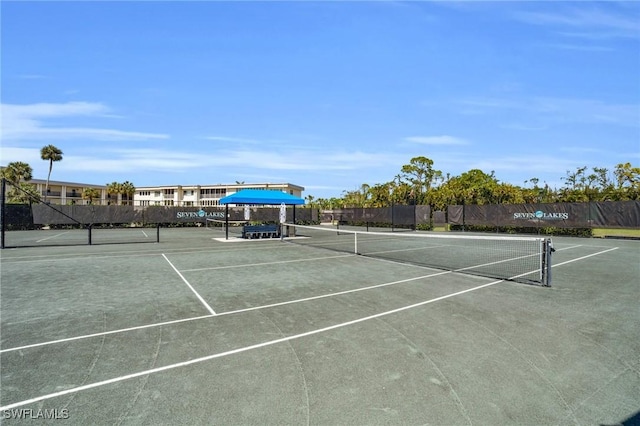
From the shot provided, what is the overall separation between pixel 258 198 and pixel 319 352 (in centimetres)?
1860

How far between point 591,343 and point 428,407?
3.59m

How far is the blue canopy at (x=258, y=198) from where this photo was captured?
22125 mm

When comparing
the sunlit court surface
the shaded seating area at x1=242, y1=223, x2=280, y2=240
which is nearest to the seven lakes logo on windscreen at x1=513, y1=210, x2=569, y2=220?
the sunlit court surface

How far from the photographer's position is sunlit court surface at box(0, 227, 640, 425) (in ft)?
11.6

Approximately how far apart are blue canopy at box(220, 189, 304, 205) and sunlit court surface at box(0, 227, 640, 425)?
40.9ft

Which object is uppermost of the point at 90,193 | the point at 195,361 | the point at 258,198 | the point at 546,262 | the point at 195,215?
the point at 90,193

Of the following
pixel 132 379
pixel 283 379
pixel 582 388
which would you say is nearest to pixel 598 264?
pixel 582 388

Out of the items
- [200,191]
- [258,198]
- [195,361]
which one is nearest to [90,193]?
[200,191]

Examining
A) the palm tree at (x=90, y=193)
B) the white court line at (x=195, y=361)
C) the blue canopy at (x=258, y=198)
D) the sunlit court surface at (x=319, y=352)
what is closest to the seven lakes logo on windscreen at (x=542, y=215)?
the blue canopy at (x=258, y=198)

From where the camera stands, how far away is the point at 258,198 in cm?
2281

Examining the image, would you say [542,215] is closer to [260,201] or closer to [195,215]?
[260,201]

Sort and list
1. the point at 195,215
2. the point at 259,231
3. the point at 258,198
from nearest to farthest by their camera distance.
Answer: the point at 258,198
the point at 259,231
the point at 195,215

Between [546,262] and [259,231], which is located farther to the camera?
[259,231]

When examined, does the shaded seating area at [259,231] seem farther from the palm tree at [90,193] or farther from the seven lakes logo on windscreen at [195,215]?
the palm tree at [90,193]
